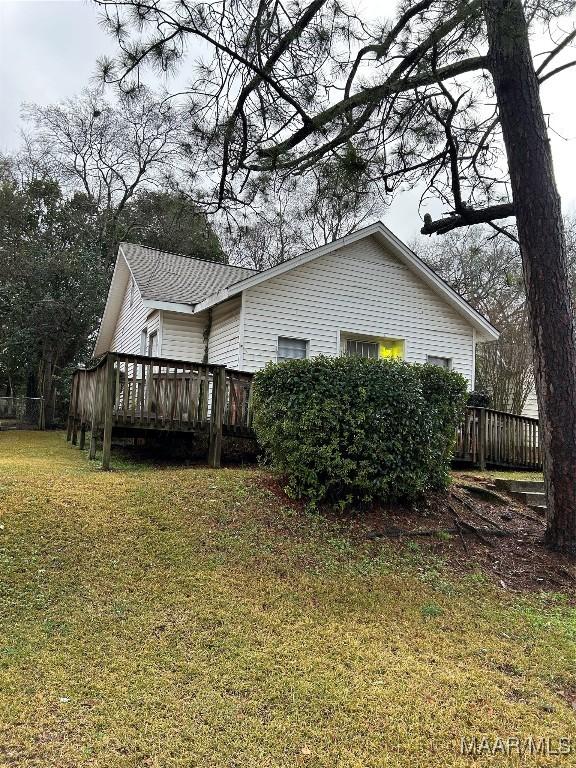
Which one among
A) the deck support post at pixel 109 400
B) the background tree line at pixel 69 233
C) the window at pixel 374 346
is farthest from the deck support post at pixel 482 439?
the deck support post at pixel 109 400

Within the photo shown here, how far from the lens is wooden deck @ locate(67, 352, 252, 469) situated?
24.9 ft

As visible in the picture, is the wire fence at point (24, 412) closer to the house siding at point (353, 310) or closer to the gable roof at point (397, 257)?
the gable roof at point (397, 257)

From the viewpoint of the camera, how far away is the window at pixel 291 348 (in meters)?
11.3

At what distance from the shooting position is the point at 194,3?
15.5ft

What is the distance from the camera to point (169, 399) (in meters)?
7.88

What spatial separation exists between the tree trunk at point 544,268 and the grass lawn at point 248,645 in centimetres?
130

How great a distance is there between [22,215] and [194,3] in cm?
1965

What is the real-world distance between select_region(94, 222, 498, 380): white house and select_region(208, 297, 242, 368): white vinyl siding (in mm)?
23

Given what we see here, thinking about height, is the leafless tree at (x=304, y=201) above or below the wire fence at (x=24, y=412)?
above

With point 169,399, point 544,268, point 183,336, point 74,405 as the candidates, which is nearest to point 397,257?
point 183,336

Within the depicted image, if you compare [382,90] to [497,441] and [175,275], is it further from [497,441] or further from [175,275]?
[175,275]

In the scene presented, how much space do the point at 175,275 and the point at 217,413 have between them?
21.8 ft

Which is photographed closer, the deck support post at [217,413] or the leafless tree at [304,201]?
the leafless tree at [304,201]

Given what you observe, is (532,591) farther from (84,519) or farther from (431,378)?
(84,519)
